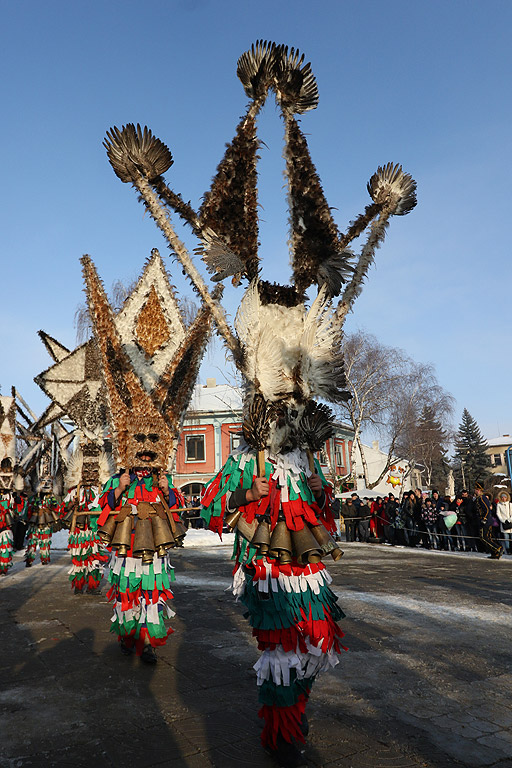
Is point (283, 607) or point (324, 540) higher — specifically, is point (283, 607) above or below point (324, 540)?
below

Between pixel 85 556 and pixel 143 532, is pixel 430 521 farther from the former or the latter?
pixel 143 532

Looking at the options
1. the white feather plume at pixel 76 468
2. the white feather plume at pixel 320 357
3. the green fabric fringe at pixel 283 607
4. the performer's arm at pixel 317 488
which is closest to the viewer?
the green fabric fringe at pixel 283 607

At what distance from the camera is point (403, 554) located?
15.5 metres

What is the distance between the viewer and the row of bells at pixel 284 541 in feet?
10.0

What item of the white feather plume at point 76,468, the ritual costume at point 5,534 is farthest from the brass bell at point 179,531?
the ritual costume at point 5,534

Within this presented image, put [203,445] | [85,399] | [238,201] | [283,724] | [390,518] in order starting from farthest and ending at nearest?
[203,445] → [390,518] → [85,399] → [238,201] → [283,724]

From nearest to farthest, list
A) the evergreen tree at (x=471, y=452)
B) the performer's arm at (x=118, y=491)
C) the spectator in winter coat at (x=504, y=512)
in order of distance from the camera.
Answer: the performer's arm at (x=118, y=491) → the spectator in winter coat at (x=504, y=512) → the evergreen tree at (x=471, y=452)

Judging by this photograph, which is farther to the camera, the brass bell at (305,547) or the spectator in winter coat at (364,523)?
the spectator in winter coat at (364,523)

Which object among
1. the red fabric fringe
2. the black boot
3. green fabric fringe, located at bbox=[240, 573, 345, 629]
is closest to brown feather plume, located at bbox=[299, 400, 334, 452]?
green fabric fringe, located at bbox=[240, 573, 345, 629]

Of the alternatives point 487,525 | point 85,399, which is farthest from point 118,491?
point 487,525

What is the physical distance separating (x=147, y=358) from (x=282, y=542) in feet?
17.2

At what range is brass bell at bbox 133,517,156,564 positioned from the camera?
4.97m

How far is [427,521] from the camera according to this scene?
17.1 m

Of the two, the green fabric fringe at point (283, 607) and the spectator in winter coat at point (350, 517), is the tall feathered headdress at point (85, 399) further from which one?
the spectator in winter coat at point (350, 517)
